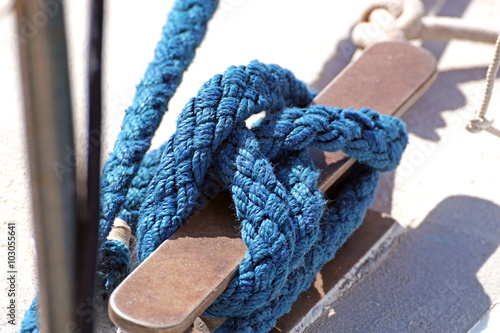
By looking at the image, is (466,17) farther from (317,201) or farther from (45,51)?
(45,51)

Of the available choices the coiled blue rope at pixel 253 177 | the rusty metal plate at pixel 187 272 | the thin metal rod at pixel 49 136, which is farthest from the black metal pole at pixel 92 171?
the coiled blue rope at pixel 253 177

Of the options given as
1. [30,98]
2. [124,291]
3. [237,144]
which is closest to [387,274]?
[237,144]

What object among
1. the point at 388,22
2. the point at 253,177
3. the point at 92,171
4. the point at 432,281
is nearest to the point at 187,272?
the point at 253,177

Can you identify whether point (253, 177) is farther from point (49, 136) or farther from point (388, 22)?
point (388, 22)

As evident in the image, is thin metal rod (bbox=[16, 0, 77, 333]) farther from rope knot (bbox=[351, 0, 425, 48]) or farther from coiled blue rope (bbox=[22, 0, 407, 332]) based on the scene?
rope knot (bbox=[351, 0, 425, 48])

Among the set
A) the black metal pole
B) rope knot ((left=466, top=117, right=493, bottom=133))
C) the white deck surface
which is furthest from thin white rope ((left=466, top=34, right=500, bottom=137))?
the black metal pole
